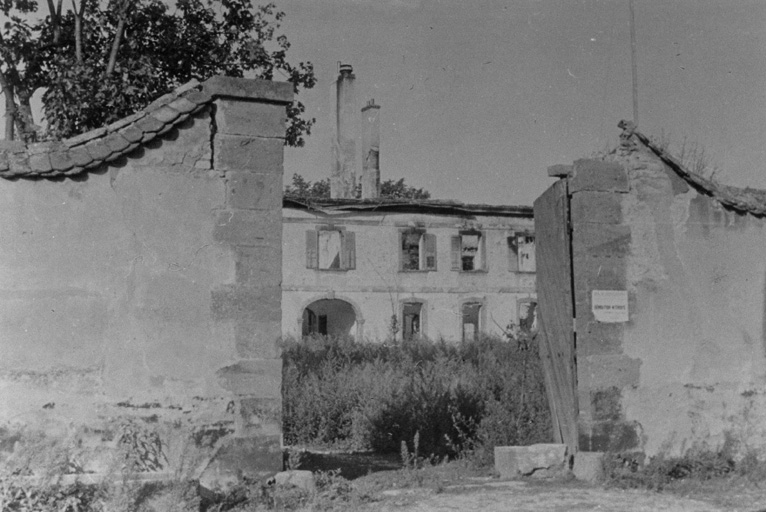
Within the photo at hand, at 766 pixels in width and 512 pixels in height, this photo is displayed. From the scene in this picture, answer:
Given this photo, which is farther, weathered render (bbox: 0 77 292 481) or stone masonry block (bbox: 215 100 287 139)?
stone masonry block (bbox: 215 100 287 139)

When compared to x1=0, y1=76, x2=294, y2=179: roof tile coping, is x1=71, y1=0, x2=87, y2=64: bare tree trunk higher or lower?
higher

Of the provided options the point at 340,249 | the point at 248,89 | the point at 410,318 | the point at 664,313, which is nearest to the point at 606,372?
the point at 664,313

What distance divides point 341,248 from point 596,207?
21.3m

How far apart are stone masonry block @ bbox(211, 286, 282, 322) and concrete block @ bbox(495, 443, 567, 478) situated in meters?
2.94

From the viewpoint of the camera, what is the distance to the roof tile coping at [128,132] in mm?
6715

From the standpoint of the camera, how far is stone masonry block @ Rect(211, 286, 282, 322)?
7031 millimetres

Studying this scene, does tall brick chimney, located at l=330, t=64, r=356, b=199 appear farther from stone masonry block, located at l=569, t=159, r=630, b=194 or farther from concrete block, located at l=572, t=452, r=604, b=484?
concrete block, located at l=572, t=452, r=604, b=484

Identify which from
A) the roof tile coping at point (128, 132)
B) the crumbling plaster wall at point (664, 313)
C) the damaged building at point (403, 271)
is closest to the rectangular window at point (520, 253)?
the damaged building at point (403, 271)

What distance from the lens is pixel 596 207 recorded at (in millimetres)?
8516

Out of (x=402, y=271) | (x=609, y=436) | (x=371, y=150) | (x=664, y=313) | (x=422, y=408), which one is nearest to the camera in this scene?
(x=609, y=436)

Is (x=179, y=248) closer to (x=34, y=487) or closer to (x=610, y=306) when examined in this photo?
(x=34, y=487)

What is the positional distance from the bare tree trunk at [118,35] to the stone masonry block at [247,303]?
8.33m

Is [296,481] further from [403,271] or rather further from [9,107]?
[403,271]

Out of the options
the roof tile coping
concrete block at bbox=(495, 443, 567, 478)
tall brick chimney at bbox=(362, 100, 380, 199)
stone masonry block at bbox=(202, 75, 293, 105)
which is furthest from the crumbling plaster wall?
tall brick chimney at bbox=(362, 100, 380, 199)
